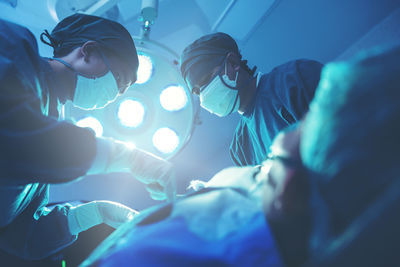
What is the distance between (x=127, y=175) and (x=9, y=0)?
1536 mm

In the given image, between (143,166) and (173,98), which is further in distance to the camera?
(173,98)

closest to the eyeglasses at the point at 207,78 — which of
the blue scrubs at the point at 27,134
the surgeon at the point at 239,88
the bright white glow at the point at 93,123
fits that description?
the surgeon at the point at 239,88

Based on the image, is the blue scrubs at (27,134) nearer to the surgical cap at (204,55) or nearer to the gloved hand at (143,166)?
the gloved hand at (143,166)

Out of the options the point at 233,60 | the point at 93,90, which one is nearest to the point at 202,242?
the point at 93,90

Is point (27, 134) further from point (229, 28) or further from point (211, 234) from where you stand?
point (229, 28)

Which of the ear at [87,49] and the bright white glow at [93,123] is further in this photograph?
the bright white glow at [93,123]

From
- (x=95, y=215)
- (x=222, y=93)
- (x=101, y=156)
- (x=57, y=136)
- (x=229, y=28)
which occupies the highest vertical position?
(x=229, y=28)

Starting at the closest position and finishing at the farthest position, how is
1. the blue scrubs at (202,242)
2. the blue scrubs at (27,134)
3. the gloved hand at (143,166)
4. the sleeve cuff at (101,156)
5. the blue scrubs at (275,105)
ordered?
1. the blue scrubs at (202,242)
2. the blue scrubs at (27,134)
3. the sleeve cuff at (101,156)
4. the gloved hand at (143,166)
5. the blue scrubs at (275,105)

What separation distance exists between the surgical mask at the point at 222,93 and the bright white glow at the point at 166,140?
420 millimetres

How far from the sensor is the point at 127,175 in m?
1.98

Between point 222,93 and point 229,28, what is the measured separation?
25.9 inches

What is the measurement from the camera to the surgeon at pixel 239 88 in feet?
4.36

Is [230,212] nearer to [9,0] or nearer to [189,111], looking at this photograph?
[189,111]

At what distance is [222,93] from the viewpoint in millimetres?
1542
